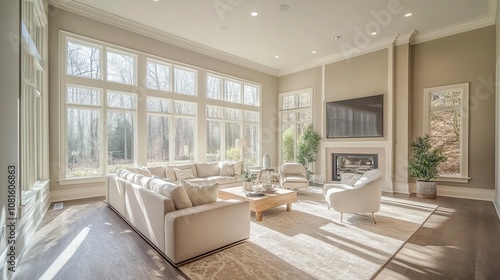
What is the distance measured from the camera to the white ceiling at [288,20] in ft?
16.5

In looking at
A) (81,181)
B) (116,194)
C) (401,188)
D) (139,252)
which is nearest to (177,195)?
(139,252)

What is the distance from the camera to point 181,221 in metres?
2.57

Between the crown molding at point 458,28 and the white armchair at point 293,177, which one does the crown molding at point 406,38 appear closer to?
the crown molding at point 458,28

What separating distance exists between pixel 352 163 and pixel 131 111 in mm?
6677

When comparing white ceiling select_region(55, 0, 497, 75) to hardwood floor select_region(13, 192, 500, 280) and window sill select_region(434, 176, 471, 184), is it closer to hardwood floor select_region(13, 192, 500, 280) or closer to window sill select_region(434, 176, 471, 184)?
window sill select_region(434, 176, 471, 184)

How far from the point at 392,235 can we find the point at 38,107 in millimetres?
6658

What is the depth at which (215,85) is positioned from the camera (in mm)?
8023

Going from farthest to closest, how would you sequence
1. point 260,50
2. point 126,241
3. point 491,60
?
point 260,50, point 491,60, point 126,241

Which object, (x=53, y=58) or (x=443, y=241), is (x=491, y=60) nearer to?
(x=443, y=241)

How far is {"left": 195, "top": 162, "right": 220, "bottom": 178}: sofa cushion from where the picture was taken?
6.59m

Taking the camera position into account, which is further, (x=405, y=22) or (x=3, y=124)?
(x=405, y=22)

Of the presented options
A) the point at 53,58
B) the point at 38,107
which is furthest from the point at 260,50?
the point at 38,107

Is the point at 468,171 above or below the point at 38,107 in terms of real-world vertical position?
below

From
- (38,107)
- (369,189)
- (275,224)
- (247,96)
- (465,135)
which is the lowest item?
(275,224)
